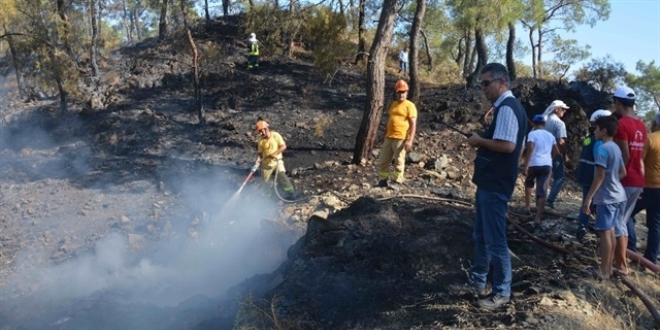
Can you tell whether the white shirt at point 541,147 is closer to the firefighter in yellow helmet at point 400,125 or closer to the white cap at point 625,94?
the white cap at point 625,94

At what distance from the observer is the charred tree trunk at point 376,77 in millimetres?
9492

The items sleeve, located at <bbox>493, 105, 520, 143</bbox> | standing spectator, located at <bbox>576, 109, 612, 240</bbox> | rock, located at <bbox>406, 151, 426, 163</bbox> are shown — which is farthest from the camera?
rock, located at <bbox>406, 151, 426, 163</bbox>

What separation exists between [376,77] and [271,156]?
2.65 metres

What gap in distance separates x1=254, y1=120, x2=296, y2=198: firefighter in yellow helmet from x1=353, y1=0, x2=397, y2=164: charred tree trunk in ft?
6.03

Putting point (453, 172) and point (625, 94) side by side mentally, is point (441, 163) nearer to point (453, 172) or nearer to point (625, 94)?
point (453, 172)

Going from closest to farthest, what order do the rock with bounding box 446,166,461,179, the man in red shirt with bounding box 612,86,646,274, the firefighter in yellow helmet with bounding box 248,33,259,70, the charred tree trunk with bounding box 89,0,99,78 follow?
1. the man in red shirt with bounding box 612,86,646,274
2. the rock with bounding box 446,166,461,179
3. the charred tree trunk with bounding box 89,0,99,78
4. the firefighter in yellow helmet with bounding box 248,33,259,70

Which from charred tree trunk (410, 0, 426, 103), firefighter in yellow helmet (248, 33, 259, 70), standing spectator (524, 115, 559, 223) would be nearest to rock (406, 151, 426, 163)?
charred tree trunk (410, 0, 426, 103)

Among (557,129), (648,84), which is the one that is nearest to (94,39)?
(557,129)

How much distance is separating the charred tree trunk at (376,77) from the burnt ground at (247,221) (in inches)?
20.4

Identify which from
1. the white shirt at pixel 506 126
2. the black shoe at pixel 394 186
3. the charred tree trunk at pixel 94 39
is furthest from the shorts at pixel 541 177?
the charred tree trunk at pixel 94 39

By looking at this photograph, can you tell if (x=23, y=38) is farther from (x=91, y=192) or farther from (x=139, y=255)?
(x=139, y=255)

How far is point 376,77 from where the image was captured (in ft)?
31.4

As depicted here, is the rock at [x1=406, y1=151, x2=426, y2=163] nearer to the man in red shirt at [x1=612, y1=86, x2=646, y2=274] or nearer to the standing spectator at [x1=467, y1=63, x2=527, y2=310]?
the man in red shirt at [x1=612, y1=86, x2=646, y2=274]

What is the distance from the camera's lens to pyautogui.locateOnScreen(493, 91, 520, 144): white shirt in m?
3.72
